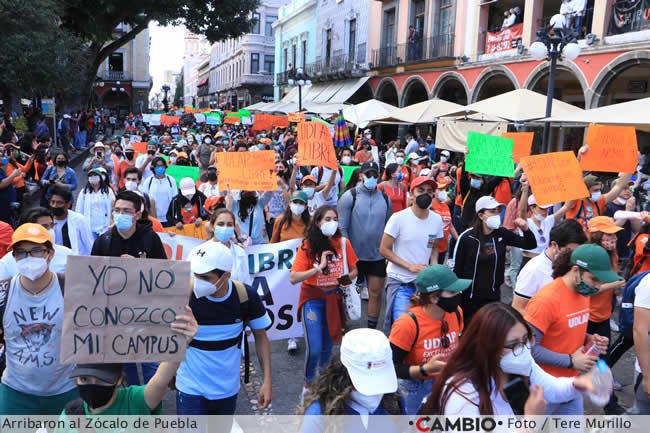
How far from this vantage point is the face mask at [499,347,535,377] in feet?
8.39

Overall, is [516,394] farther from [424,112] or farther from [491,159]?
[424,112]

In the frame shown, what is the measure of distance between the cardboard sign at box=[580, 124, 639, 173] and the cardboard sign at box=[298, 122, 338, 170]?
3438mm

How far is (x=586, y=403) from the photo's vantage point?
15.2 ft

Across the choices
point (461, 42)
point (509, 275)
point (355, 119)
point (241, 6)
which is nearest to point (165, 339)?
point (509, 275)

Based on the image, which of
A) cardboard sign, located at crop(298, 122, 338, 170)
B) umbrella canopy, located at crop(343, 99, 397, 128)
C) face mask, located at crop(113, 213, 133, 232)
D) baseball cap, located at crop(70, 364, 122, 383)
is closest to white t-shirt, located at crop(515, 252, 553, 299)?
baseball cap, located at crop(70, 364, 122, 383)

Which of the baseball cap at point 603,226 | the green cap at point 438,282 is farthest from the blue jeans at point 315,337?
the baseball cap at point 603,226

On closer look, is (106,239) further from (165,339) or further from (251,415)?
(165,339)

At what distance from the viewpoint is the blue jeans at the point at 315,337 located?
14.8ft

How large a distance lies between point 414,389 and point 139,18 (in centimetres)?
2844

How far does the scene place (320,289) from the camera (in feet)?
15.2

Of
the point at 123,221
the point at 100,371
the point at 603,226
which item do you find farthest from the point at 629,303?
the point at 123,221

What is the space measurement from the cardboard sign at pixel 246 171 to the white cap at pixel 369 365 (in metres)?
4.34

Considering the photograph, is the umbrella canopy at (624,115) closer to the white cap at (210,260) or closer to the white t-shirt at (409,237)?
the white t-shirt at (409,237)

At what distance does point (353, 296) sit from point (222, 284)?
178 cm
